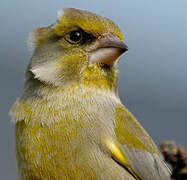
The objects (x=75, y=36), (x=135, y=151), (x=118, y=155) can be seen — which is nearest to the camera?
(x=118, y=155)

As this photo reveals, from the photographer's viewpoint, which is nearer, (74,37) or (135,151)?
(135,151)

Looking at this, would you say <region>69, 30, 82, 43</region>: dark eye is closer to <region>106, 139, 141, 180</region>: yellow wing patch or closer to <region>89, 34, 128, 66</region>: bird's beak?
<region>89, 34, 128, 66</region>: bird's beak

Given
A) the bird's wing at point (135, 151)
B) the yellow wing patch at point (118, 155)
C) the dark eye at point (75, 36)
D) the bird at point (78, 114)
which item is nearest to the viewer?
the bird at point (78, 114)

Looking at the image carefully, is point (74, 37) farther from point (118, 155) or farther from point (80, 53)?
point (118, 155)

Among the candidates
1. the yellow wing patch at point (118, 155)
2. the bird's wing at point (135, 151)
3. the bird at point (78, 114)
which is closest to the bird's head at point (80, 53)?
the bird at point (78, 114)

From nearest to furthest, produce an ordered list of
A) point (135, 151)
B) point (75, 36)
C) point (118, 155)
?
point (118, 155), point (135, 151), point (75, 36)

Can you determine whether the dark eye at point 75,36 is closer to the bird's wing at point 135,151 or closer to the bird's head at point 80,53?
the bird's head at point 80,53

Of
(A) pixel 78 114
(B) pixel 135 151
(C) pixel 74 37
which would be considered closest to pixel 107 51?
(C) pixel 74 37

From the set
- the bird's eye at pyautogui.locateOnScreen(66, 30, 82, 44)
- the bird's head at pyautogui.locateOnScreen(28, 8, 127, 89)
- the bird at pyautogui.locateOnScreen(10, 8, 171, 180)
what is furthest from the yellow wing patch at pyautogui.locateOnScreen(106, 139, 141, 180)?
the bird's eye at pyautogui.locateOnScreen(66, 30, 82, 44)

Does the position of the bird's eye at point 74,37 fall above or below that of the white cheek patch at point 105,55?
above
